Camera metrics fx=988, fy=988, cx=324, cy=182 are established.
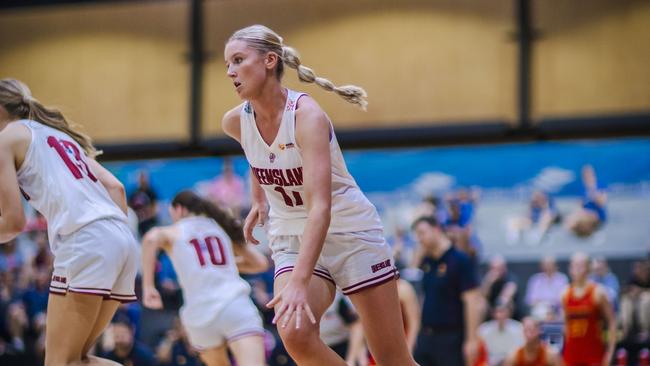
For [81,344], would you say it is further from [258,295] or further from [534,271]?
[534,271]

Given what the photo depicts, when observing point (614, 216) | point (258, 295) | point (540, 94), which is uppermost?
point (540, 94)

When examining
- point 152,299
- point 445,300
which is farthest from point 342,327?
point 152,299

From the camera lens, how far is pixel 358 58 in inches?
483

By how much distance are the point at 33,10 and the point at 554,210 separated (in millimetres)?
7578

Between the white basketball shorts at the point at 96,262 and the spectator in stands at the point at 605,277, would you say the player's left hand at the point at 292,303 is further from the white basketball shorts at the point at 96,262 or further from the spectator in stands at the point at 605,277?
the spectator in stands at the point at 605,277

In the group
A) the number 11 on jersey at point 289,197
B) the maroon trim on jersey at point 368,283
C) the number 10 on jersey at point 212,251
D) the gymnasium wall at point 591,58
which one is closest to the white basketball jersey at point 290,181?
the number 11 on jersey at point 289,197

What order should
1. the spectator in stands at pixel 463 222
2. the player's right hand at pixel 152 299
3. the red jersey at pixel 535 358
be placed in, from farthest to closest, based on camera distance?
the spectator in stands at pixel 463 222, the red jersey at pixel 535 358, the player's right hand at pixel 152 299

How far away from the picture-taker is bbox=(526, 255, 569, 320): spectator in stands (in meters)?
10.5

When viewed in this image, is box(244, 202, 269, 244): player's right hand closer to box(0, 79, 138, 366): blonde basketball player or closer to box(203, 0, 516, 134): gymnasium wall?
box(0, 79, 138, 366): blonde basketball player

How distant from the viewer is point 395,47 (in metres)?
12.2

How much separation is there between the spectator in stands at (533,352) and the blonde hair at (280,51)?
5577 mm

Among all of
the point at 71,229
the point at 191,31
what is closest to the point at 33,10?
the point at 191,31

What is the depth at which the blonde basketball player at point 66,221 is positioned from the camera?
489cm

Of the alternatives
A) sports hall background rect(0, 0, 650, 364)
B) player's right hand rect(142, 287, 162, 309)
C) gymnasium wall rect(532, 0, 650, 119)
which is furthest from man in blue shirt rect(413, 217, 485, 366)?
player's right hand rect(142, 287, 162, 309)
